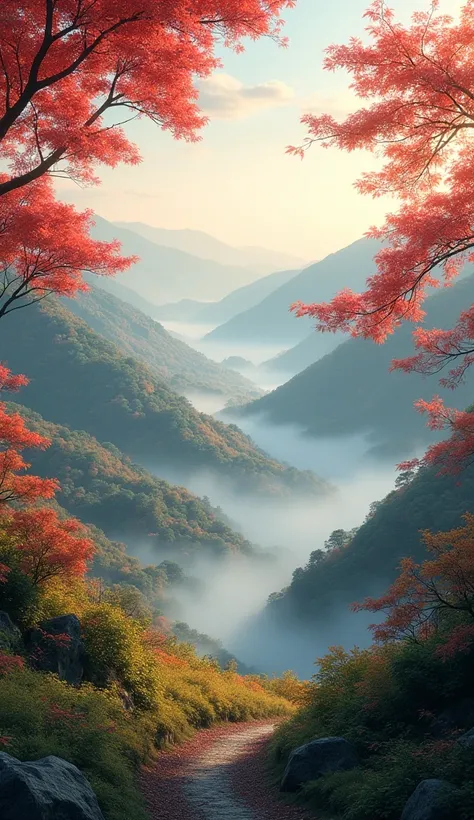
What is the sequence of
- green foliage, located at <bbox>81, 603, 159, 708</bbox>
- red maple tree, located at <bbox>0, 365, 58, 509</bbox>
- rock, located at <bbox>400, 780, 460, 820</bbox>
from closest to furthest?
rock, located at <bbox>400, 780, 460, 820</bbox>
green foliage, located at <bbox>81, 603, 159, 708</bbox>
red maple tree, located at <bbox>0, 365, 58, 509</bbox>

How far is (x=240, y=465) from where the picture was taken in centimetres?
16875

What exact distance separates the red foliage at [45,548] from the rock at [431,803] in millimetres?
7506

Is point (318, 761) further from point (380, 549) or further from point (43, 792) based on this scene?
point (380, 549)

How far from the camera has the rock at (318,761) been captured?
27.4 ft

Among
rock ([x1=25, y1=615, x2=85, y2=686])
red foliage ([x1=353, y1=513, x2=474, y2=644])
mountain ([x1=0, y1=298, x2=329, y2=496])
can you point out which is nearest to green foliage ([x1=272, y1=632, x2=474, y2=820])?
red foliage ([x1=353, y1=513, x2=474, y2=644])

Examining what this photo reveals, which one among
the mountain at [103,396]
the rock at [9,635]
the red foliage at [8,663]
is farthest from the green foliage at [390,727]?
the mountain at [103,396]

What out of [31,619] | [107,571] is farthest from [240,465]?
[31,619]

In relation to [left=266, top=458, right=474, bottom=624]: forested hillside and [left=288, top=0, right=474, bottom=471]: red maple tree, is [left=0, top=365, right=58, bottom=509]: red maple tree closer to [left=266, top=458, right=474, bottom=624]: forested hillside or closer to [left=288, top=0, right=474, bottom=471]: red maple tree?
[left=288, top=0, right=474, bottom=471]: red maple tree

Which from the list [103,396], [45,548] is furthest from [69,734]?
[103,396]

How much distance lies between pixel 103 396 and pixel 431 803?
151 m

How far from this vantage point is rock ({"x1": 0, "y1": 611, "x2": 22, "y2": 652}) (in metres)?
9.32

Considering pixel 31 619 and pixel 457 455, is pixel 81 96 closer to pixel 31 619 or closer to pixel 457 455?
pixel 457 455

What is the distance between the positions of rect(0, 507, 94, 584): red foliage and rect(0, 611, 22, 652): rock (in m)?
1.60

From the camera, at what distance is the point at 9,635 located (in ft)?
31.6
